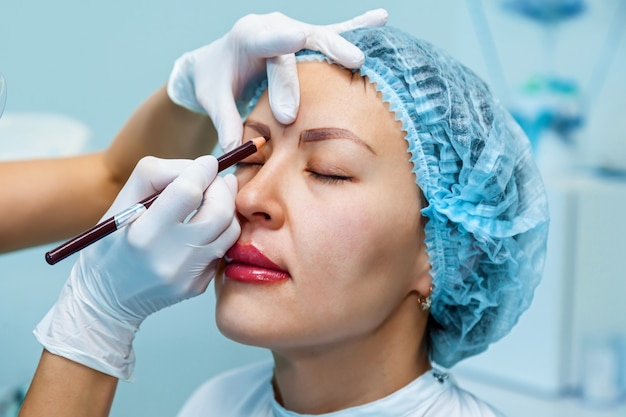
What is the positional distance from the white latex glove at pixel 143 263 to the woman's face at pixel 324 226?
0.05 metres

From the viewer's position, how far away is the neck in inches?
49.6

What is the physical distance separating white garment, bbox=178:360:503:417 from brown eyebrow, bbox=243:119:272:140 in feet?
1.56

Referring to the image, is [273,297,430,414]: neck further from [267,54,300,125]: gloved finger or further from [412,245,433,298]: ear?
[267,54,300,125]: gloved finger

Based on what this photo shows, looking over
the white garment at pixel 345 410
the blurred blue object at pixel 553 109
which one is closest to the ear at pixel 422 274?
the white garment at pixel 345 410

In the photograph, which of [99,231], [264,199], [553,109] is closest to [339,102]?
[264,199]

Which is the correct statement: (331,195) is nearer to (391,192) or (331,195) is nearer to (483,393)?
(391,192)

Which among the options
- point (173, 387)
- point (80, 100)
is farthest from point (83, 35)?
point (173, 387)

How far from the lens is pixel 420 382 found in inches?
50.9

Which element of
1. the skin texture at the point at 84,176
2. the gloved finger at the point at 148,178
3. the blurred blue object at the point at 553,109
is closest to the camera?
the gloved finger at the point at 148,178

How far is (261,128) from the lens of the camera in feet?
4.13

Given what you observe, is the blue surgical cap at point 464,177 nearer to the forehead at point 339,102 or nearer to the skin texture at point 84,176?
the forehead at point 339,102

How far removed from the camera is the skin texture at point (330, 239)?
1144mm

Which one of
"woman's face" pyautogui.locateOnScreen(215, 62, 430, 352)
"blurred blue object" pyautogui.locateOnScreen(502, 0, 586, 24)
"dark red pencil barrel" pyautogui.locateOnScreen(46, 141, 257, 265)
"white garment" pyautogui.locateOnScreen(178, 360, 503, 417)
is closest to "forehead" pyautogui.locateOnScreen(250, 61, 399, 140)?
"woman's face" pyautogui.locateOnScreen(215, 62, 430, 352)

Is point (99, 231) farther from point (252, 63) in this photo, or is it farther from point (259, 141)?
point (252, 63)
